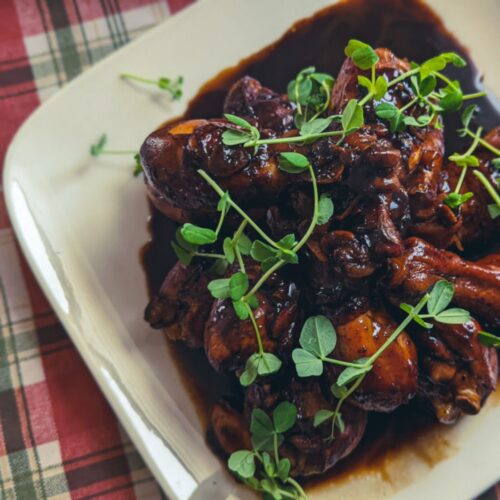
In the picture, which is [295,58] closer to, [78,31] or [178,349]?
[78,31]

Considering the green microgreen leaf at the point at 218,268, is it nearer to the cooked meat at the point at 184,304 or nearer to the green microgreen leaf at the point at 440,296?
the cooked meat at the point at 184,304

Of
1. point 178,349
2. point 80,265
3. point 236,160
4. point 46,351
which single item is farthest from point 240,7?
point 46,351

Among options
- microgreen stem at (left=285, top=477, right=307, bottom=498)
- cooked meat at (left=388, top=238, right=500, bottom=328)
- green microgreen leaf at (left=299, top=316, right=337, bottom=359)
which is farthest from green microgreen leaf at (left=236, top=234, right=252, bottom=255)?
microgreen stem at (left=285, top=477, right=307, bottom=498)

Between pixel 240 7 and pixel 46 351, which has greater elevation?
pixel 240 7

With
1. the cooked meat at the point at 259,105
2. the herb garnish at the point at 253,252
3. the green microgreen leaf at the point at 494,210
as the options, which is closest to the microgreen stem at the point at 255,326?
the herb garnish at the point at 253,252

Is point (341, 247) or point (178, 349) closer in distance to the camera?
point (341, 247)

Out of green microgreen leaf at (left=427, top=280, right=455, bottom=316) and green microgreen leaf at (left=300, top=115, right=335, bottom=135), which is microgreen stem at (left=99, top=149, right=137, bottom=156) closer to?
green microgreen leaf at (left=300, top=115, right=335, bottom=135)

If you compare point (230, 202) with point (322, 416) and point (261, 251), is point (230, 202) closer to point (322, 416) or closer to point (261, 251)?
point (261, 251)
